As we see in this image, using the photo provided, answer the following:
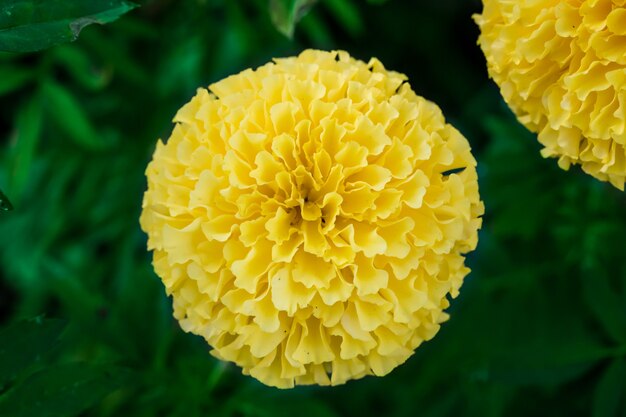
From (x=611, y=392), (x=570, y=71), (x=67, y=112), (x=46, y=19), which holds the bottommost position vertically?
(x=611, y=392)

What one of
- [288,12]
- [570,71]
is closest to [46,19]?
[288,12]

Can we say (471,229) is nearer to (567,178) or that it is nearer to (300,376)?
(300,376)

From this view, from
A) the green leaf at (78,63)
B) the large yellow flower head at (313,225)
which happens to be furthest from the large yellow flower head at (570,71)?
the green leaf at (78,63)

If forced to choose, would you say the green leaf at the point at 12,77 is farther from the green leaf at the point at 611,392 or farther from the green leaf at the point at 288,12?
the green leaf at the point at 611,392

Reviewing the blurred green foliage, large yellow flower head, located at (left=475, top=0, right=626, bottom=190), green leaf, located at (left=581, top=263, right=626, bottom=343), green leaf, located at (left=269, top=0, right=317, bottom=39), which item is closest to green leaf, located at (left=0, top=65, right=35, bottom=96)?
the blurred green foliage

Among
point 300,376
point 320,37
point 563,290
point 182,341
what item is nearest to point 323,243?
point 300,376

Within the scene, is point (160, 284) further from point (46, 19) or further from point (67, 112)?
point (46, 19)

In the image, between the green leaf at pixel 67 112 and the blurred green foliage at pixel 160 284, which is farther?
the green leaf at pixel 67 112
